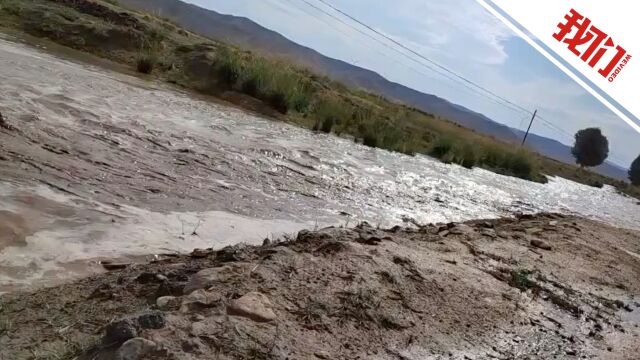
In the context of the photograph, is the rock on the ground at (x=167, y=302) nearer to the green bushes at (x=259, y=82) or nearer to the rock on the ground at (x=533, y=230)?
the rock on the ground at (x=533, y=230)

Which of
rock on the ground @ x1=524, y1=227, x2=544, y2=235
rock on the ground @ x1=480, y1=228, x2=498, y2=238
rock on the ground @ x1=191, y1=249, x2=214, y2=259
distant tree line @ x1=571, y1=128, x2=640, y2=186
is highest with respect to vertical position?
distant tree line @ x1=571, y1=128, x2=640, y2=186

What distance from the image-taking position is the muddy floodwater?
12.4 ft

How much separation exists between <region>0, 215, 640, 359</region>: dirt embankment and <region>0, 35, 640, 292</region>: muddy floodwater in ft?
1.75

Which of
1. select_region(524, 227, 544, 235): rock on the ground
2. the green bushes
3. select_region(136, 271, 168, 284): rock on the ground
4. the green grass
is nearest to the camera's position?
select_region(136, 271, 168, 284): rock on the ground

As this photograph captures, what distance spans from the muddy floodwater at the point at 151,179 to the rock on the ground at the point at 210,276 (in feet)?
2.47

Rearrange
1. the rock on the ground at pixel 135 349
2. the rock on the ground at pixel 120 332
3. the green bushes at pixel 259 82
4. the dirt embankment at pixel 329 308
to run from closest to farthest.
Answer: the rock on the ground at pixel 135 349 < the rock on the ground at pixel 120 332 < the dirt embankment at pixel 329 308 < the green bushes at pixel 259 82

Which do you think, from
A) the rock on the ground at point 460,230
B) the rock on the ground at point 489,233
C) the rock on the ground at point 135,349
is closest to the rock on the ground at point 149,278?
the rock on the ground at point 135,349

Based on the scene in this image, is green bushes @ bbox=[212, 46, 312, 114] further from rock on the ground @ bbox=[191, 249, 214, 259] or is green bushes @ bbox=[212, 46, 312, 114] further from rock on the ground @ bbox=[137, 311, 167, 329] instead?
rock on the ground @ bbox=[137, 311, 167, 329]

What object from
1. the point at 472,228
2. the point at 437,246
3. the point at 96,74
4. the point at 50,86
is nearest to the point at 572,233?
the point at 472,228

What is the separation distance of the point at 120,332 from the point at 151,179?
3298 mm

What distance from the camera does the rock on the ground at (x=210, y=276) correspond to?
2924 millimetres

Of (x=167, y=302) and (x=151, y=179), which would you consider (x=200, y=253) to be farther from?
(x=151, y=179)

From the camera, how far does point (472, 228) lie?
668 centimetres

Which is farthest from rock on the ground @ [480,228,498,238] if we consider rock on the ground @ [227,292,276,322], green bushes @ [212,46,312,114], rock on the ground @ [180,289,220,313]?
green bushes @ [212,46,312,114]
